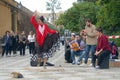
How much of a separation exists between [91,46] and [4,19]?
19029 millimetres

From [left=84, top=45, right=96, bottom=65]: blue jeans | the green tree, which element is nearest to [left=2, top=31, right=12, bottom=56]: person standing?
the green tree

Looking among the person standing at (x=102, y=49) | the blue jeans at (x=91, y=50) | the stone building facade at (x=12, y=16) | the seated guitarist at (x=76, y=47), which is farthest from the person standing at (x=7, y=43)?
the person standing at (x=102, y=49)

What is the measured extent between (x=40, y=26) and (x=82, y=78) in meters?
3.50

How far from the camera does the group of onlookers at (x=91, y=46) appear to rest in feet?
49.4

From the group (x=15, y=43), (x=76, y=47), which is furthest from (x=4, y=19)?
(x=76, y=47)

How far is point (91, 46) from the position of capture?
1614 centimetres

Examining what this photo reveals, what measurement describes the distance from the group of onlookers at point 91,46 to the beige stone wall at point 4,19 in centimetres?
1567

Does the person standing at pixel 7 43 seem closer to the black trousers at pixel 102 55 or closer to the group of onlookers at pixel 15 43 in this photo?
the group of onlookers at pixel 15 43

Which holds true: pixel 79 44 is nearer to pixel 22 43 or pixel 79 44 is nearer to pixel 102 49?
pixel 102 49

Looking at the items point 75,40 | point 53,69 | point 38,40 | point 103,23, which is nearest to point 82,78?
point 53,69

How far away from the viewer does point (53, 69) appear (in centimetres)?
1409

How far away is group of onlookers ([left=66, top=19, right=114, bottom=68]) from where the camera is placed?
49.4ft

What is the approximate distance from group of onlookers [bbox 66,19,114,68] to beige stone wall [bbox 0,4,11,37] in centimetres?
1567

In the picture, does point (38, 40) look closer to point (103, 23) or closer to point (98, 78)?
point (98, 78)
